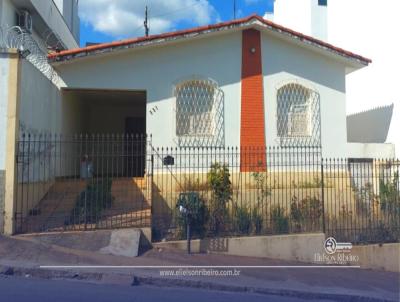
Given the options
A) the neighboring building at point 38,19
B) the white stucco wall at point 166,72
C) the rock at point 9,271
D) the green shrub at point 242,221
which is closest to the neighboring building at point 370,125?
the white stucco wall at point 166,72

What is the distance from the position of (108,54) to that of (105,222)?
5039mm

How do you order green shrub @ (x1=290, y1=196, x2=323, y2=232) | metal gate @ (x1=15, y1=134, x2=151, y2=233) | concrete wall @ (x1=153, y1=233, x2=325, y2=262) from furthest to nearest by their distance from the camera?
green shrub @ (x1=290, y1=196, x2=323, y2=232) < metal gate @ (x1=15, y1=134, x2=151, y2=233) < concrete wall @ (x1=153, y1=233, x2=325, y2=262)

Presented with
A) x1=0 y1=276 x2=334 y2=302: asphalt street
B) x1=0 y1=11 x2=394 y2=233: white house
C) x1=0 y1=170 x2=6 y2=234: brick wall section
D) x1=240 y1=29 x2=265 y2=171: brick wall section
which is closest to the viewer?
x1=0 y1=276 x2=334 y2=302: asphalt street

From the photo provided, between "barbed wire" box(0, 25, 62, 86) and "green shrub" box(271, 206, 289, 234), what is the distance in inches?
255

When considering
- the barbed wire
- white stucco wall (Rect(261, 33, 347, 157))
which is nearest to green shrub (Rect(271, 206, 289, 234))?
white stucco wall (Rect(261, 33, 347, 157))

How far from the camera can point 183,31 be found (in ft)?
41.0

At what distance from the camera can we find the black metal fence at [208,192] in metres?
9.80

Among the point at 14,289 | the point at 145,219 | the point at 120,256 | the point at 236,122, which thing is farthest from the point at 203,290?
the point at 236,122

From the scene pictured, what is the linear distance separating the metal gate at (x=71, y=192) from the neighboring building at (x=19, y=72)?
13.8 inches

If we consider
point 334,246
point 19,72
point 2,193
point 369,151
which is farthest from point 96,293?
point 369,151

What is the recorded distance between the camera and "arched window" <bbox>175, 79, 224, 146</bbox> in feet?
42.5

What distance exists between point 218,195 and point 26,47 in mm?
5502

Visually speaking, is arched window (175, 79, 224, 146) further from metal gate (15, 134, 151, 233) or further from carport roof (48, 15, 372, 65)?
carport roof (48, 15, 372, 65)

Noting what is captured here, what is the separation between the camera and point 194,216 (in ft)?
31.3
